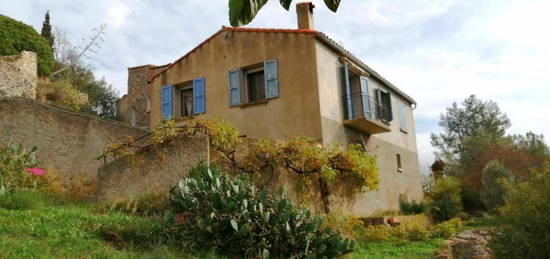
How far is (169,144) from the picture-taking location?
10625 millimetres

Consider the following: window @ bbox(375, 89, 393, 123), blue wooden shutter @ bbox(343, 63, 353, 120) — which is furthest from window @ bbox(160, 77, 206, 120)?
window @ bbox(375, 89, 393, 123)

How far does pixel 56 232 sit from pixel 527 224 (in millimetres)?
7883

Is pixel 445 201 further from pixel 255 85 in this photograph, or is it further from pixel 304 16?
pixel 304 16

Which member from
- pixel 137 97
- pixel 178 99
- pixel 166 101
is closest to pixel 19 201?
pixel 166 101

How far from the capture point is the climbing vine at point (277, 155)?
10.8 meters

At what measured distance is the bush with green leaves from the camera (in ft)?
24.0

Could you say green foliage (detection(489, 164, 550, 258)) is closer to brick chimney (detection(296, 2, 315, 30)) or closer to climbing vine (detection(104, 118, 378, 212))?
climbing vine (detection(104, 118, 378, 212))

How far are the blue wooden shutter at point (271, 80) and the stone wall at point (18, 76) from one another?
9.00 m

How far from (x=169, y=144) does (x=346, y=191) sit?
19.4 ft

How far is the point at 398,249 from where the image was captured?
1120cm

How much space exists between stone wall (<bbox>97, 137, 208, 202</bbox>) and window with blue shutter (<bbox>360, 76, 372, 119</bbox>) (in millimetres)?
7693

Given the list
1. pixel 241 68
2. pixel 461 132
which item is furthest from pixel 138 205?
pixel 461 132

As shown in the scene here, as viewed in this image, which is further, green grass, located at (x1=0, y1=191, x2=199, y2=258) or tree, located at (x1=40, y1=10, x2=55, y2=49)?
tree, located at (x1=40, y1=10, x2=55, y2=49)

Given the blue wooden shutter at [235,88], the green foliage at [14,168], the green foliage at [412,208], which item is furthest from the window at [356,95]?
the green foliage at [14,168]
